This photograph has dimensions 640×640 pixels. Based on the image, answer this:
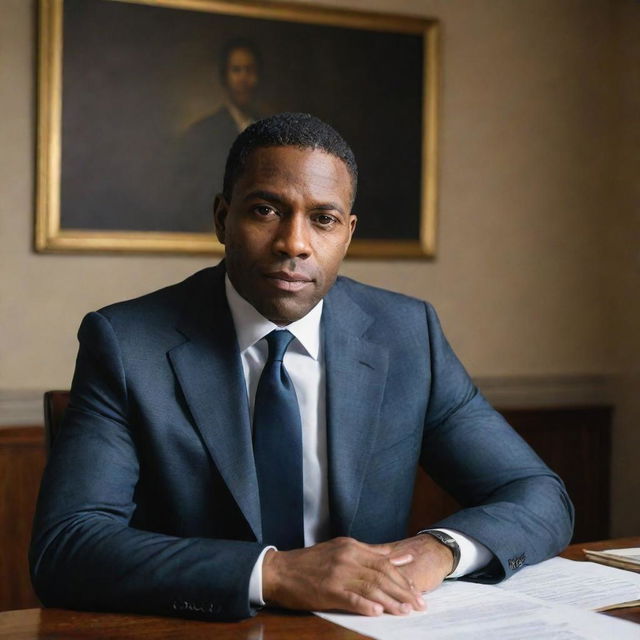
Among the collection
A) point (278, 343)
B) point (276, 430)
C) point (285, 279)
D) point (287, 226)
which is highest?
point (287, 226)

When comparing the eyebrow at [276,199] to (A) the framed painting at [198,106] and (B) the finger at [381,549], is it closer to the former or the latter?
(B) the finger at [381,549]

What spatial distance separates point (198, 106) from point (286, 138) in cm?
202

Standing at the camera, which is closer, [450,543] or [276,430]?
[450,543]

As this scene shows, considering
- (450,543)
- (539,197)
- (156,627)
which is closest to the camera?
(156,627)

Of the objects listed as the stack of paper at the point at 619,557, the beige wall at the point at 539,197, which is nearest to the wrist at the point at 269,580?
the stack of paper at the point at 619,557

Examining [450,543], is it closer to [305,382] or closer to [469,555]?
[469,555]

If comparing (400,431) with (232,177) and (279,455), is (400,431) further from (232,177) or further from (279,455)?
(232,177)

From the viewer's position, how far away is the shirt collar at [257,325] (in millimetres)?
2227

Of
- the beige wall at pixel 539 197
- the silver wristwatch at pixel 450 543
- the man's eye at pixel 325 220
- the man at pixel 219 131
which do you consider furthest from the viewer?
the beige wall at pixel 539 197

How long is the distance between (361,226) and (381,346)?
2.04 meters

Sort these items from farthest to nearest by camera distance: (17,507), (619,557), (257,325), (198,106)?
1. (198,106)
2. (17,507)
3. (257,325)
4. (619,557)

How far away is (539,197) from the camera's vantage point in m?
4.79

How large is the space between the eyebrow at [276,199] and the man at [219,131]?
6.52ft

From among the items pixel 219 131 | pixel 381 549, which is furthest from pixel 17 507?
pixel 381 549
